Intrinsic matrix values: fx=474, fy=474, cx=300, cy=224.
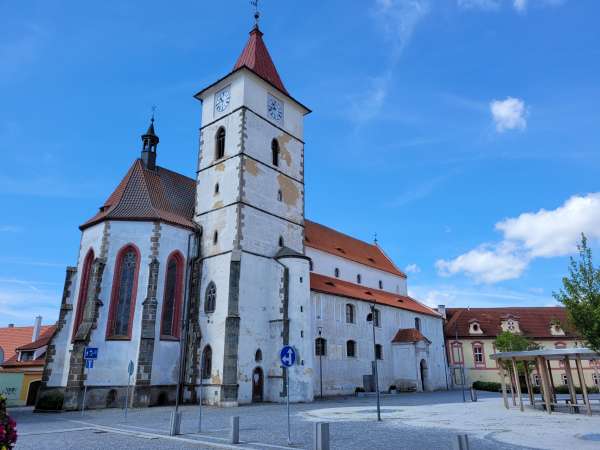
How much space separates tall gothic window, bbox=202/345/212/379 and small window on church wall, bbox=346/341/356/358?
12.5 m

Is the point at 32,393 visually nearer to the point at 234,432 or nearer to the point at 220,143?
the point at 220,143

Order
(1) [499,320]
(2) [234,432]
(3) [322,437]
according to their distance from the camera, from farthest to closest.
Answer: (1) [499,320] < (2) [234,432] < (3) [322,437]

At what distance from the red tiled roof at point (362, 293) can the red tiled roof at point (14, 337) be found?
24.8m

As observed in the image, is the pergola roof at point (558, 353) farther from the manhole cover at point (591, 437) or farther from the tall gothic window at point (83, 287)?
the tall gothic window at point (83, 287)

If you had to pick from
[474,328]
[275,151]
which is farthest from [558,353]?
[474,328]

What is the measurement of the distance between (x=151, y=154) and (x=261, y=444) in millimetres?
24980

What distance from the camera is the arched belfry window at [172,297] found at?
26.7m

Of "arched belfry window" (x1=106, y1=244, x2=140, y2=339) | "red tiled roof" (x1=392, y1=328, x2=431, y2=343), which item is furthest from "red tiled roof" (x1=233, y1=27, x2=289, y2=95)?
"red tiled roof" (x1=392, y1=328, x2=431, y2=343)

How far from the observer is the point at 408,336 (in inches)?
1578

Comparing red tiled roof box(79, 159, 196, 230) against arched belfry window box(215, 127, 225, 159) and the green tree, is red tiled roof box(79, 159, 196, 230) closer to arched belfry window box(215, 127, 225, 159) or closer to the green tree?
arched belfry window box(215, 127, 225, 159)

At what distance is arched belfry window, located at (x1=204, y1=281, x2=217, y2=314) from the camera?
89.9 feet

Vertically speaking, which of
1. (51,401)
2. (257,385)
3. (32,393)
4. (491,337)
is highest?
(491,337)

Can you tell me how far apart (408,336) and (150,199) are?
24.1 metres

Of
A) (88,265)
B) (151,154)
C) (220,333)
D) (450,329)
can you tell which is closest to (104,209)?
(88,265)
